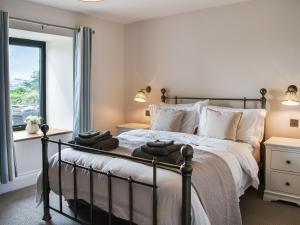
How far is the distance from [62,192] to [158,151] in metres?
0.99

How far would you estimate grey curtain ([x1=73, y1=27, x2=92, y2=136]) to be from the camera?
13.5 feet

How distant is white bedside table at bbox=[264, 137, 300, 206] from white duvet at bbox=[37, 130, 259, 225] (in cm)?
26

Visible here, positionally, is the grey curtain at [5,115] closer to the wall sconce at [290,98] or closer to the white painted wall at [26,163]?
the white painted wall at [26,163]

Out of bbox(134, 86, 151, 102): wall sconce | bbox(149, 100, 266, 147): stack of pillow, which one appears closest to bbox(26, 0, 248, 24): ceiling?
bbox(134, 86, 151, 102): wall sconce

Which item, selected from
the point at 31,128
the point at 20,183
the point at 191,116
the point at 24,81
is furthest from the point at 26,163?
the point at 191,116

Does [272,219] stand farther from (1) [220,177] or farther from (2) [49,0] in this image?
(2) [49,0]

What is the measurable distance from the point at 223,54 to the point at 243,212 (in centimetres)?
204

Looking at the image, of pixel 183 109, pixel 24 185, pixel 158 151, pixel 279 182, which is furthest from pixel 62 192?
pixel 279 182

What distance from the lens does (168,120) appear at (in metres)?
3.82

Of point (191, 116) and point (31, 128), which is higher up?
point (191, 116)

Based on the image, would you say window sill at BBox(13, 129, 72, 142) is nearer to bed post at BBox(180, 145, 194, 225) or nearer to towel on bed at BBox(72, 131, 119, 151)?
towel on bed at BBox(72, 131, 119, 151)

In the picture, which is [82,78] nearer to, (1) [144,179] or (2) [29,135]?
(2) [29,135]

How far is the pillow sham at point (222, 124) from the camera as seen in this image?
3.33 metres

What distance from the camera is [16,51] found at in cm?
421
